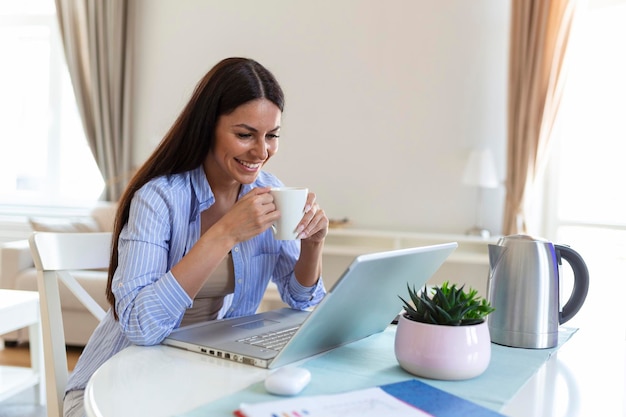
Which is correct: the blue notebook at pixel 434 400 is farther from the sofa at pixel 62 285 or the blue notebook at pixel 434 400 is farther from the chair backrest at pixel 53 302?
the sofa at pixel 62 285

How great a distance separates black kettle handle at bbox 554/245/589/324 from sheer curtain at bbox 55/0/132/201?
3.78 m

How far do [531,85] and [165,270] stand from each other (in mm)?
2813

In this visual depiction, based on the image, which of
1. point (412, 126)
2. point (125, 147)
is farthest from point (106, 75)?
point (412, 126)

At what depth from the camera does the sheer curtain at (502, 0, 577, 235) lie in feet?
11.5

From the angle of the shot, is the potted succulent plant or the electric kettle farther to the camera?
the electric kettle

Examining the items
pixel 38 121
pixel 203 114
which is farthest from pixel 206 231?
pixel 38 121

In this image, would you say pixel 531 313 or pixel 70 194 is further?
pixel 70 194

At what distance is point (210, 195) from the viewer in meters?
1.47

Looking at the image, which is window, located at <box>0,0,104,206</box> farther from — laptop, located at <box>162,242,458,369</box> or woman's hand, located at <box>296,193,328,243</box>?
laptop, located at <box>162,242,458,369</box>

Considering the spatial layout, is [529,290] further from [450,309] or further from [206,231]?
[206,231]

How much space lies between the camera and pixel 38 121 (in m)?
4.91

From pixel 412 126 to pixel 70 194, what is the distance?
98.0 inches

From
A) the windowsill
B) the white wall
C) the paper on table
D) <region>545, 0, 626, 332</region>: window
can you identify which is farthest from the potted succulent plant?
the windowsill

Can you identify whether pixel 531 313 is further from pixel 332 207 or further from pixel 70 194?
pixel 70 194
